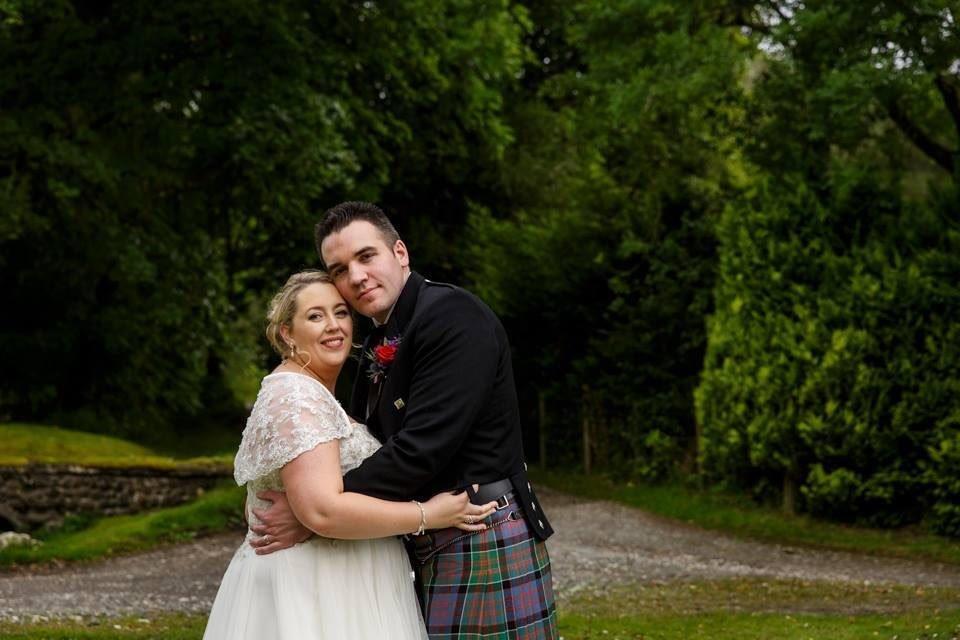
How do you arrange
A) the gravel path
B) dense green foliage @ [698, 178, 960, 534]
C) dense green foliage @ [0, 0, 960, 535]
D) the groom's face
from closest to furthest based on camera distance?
1. the groom's face
2. the gravel path
3. dense green foliage @ [698, 178, 960, 534]
4. dense green foliage @ [0, 0, 960, 535]

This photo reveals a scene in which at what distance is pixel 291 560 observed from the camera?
375 centimetres

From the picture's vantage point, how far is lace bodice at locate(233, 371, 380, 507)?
141 inches

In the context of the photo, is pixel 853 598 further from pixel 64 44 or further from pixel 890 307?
pixel 64 44

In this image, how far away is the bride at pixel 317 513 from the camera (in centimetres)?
356

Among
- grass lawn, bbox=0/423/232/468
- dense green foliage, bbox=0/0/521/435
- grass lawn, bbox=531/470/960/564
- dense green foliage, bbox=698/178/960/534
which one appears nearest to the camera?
grass lawn, bbox=531/470/960/564

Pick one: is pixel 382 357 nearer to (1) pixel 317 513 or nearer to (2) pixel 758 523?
(1) pixel 317 513

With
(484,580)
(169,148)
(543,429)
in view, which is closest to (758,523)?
(543,429)

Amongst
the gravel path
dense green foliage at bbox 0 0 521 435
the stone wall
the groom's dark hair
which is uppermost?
dense green foliage at bbox 0 0 521 435

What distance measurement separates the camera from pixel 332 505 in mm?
3520

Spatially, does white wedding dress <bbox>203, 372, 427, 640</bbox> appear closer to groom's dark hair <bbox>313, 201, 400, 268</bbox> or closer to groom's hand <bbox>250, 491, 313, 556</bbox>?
groom's hand <bbox>250, 491, 313, 556</bbox>

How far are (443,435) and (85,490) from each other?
1305cm

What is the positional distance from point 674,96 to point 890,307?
3298 mm

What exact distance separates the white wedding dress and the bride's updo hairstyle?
16 centimetres

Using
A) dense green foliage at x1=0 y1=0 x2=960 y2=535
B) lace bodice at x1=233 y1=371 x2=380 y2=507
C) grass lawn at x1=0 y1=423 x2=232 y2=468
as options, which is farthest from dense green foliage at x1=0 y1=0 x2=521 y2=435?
lace bodice at x1=233 y1=371 x2=380 y2=507
